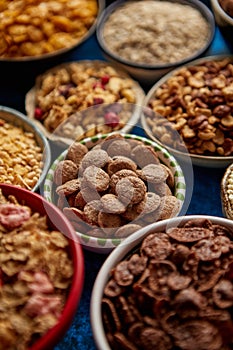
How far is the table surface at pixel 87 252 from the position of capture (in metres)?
1.18

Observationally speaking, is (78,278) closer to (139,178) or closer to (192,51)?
(139,178)

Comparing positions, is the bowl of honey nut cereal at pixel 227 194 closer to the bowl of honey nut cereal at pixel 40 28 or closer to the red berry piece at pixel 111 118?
the red berry piece at pixel 111 118

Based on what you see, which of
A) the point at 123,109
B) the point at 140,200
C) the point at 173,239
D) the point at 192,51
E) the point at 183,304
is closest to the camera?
the point at 183,304

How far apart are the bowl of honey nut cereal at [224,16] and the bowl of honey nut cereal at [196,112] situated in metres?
0.08

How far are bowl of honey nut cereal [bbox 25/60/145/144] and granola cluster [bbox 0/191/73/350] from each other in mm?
443

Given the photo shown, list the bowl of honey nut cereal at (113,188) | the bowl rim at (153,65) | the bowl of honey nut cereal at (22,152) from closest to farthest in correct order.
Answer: the bowl of honey nut cereal at (113,188), the bowl of honey nut cereal at (22,152), the bowl rim at (153,65)

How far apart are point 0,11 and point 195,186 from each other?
2.60 feet

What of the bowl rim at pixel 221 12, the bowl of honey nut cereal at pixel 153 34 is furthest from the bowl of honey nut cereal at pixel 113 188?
the bowl rim at pixel 221 12

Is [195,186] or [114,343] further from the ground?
[114,343]

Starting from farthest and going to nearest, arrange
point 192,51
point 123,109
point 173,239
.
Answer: point 192,51
point 123,109
point 173,239

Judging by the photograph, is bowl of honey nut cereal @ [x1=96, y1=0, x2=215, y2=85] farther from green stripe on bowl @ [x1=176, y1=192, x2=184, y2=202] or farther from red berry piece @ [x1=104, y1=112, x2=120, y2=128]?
green stripe on bowl @ [x1=176, y1=192, x2=184, y2=202]

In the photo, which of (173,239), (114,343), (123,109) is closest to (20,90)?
(123,109)

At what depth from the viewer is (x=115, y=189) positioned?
1.20m

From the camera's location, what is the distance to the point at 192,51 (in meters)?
1.64
